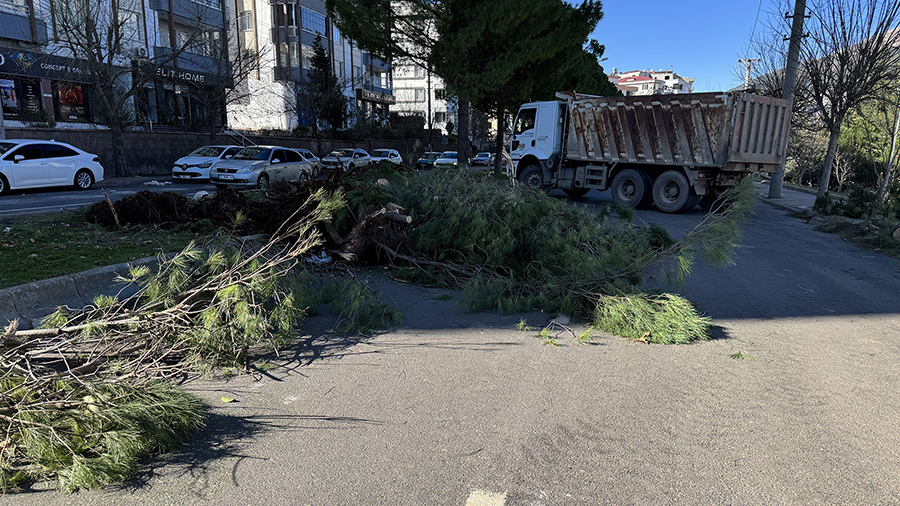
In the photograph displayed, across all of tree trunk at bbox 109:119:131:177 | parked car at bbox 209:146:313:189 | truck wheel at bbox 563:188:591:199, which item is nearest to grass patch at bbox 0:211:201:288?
parked car at bbox 209:146:313:189

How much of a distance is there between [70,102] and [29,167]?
59.0 feet

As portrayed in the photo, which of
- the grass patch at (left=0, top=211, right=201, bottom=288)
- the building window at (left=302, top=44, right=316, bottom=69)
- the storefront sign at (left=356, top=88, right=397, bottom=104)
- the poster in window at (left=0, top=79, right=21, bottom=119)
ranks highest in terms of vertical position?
the building window at (left=302, top=44, right=316, bottom=69)

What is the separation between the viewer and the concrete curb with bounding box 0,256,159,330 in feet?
16.4

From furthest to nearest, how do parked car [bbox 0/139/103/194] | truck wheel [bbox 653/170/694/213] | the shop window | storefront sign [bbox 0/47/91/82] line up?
the shop window < storefront sign [bbox 0/47/91/82] < parked car [bbox 0/139/103/194] < truck wheel [bbox 653/170/694/213]

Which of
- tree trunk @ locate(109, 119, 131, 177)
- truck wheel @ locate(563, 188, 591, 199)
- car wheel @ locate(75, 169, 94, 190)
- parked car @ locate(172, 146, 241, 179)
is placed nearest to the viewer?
car wheel @ locate(75, 169, 94, 190)

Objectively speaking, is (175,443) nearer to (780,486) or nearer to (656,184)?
(780,486)

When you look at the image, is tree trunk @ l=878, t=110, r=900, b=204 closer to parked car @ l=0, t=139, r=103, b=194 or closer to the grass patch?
the grass patch

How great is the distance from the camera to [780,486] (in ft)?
9.62

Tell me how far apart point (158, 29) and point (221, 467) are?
3897 centimetres

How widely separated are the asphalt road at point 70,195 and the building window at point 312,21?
92.9 feet

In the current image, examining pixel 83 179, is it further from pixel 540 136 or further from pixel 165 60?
pixel 540 136

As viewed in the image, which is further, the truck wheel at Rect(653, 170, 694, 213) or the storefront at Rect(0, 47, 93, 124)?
the storefront at Rect(0, 47, 93, 124)

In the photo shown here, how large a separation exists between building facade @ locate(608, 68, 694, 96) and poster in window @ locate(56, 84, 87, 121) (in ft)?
382

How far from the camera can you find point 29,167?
53.7 ft
